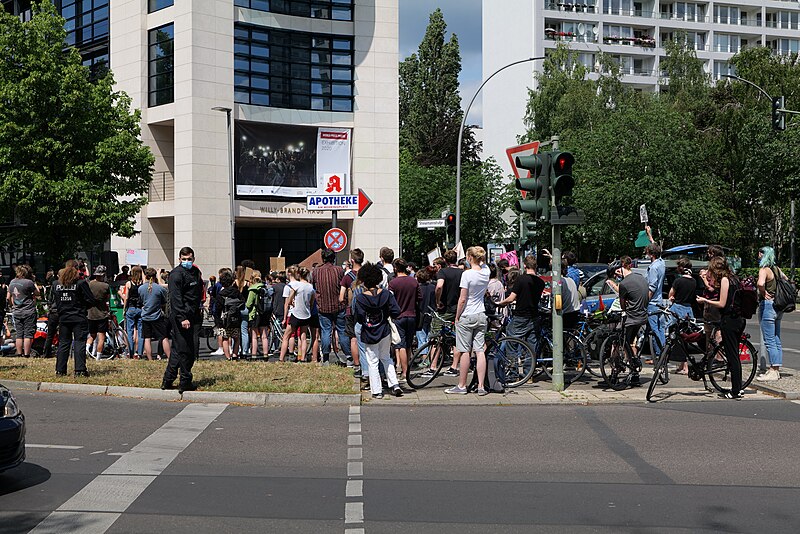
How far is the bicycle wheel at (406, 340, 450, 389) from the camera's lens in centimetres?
1180

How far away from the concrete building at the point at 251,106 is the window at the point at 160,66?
0.20 feet

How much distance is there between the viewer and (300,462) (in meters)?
7.50

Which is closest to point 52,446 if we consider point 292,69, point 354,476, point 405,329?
point 354,476

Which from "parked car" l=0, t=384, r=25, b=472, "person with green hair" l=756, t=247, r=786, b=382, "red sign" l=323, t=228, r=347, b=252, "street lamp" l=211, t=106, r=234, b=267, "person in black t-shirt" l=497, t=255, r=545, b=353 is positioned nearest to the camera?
"parked car" l=0, t=384, r=25, b=472

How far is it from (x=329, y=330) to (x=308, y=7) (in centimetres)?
2595

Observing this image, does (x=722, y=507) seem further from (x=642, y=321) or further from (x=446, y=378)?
(x=446, y=378)

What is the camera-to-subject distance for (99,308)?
14359 millimetres

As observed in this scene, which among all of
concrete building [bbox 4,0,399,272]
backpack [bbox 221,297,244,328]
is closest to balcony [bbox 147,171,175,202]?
concrete building [bbox 4,0,399,272]

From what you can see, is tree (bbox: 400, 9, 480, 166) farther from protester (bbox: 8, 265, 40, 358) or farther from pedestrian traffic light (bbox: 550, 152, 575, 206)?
pedestrian traffic light (bbox: 550, 152, 575, 206)

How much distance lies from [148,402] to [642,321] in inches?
270

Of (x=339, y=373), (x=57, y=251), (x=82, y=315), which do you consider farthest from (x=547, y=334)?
(x=57, y=251)

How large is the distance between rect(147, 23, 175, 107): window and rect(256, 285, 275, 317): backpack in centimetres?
2173

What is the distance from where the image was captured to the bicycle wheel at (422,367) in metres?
11.8

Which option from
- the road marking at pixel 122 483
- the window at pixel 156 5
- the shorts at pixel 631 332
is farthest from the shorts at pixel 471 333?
the window at pixel 156 5
